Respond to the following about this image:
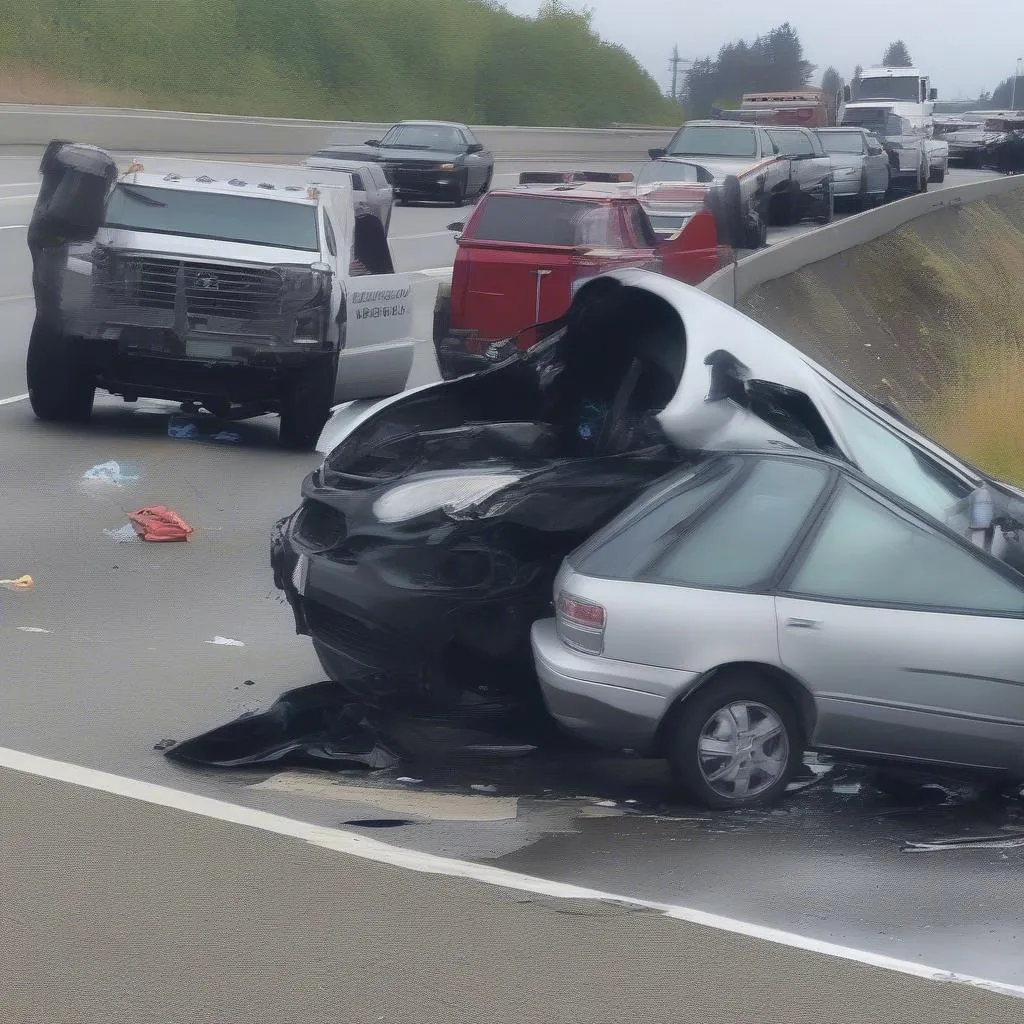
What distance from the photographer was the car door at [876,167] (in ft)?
123

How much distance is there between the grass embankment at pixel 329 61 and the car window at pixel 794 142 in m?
32.3

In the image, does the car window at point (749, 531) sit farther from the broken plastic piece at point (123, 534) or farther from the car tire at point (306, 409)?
the car tire at point (306, 409)

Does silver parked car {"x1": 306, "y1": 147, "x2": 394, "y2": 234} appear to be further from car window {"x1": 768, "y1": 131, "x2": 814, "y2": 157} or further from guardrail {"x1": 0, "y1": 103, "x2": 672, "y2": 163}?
guardrail {"x1": 0, "y1": 103, "x2": 672, "y2": 163}

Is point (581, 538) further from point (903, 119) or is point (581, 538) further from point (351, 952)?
point (903, 119)

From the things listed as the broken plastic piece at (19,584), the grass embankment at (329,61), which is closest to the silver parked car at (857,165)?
the broken plastic piece at (19,584)

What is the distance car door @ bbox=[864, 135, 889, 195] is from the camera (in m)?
37.6

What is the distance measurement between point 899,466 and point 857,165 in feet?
104

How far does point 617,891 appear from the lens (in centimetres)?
526

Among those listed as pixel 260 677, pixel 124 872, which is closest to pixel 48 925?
pixel 124 872

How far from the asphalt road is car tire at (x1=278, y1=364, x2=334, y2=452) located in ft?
10.7

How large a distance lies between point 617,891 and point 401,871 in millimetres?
677

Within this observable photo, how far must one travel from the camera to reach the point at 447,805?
604cm

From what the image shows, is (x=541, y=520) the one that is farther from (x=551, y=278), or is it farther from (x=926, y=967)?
(x=551, y=278)

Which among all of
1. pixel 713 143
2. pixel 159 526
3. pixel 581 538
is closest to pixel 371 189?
pixel 713 143
